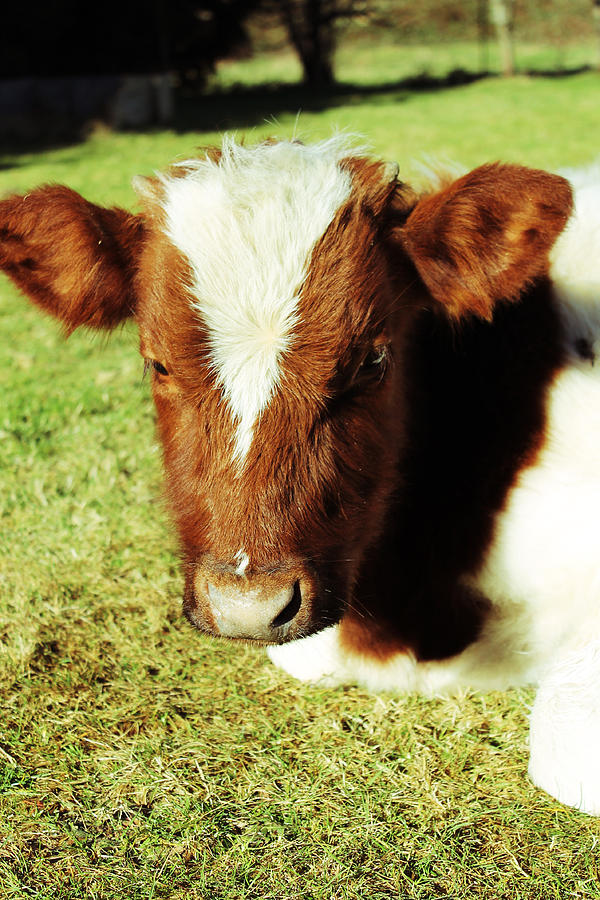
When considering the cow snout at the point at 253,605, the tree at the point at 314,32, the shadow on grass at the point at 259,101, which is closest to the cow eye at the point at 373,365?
the cow snout at the point at 253,605

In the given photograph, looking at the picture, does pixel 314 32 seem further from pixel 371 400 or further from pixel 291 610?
pixel 291 610

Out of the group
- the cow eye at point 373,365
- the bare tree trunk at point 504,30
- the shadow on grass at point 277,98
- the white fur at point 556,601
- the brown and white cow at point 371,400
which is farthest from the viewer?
the bare tree trunk at point 504,30

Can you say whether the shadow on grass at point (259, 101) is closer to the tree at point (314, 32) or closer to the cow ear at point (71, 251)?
the tree at point (314, 32)

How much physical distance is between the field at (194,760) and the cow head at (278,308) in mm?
506

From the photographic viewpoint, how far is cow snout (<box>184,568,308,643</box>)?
214 centimetres

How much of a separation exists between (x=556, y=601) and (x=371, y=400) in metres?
0.88

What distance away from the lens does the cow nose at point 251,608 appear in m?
2.14

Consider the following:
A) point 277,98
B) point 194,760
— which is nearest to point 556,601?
point 194,760

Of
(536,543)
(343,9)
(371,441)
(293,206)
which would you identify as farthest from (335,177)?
(343,9)

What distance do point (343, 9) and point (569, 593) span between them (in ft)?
103

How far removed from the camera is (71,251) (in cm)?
257

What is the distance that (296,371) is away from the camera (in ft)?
7.36

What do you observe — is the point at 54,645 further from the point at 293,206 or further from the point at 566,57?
the point at 566,57

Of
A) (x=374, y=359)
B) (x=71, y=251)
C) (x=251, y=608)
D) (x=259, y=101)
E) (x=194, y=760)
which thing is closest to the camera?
(x=251, y=608)
